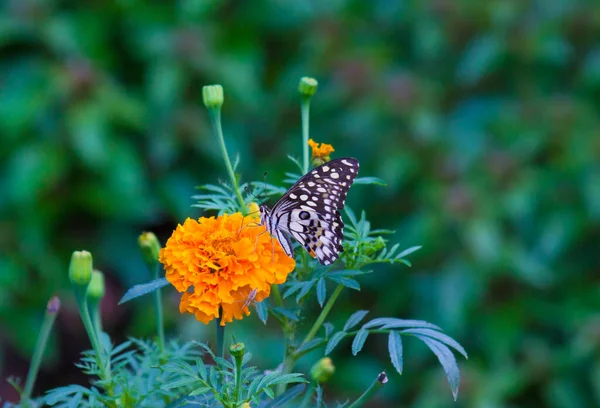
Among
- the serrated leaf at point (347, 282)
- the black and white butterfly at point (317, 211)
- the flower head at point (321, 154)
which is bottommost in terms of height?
the serrated leaf at point (347, 282)

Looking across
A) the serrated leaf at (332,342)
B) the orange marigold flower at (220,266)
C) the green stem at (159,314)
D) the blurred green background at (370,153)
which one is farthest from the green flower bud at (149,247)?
the blurred green background at (370,153)

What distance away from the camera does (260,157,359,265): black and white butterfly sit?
27.2 inches

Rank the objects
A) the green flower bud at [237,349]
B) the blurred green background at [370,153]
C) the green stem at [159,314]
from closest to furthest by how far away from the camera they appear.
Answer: the green flower bud at [237,349] → the green stem at [159,314] → the blurred green background at [370,153]

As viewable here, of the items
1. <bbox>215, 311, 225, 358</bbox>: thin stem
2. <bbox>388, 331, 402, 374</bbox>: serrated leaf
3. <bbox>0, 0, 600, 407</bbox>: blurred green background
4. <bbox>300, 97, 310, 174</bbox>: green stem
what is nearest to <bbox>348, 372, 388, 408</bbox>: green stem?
<bbox>388, 331, 402, 374</bbox>: serrated leaf

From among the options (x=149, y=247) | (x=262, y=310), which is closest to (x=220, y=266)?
(x=262, y=310)

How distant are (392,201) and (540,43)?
0.55 meters

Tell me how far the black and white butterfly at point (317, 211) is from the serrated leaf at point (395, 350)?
88 mm

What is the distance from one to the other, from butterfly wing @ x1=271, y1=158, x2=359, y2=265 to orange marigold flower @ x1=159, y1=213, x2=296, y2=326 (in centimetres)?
4

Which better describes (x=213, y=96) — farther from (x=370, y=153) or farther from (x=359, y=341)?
(x=370, y=153)

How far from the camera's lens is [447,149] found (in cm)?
203

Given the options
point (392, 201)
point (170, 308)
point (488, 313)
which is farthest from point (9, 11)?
point (488, 313)

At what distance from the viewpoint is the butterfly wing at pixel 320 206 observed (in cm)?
69

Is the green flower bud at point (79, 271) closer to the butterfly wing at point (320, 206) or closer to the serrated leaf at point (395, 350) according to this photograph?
the butterfly wing at point (320, 206)

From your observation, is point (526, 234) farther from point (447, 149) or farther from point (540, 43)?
point (540, 43)
